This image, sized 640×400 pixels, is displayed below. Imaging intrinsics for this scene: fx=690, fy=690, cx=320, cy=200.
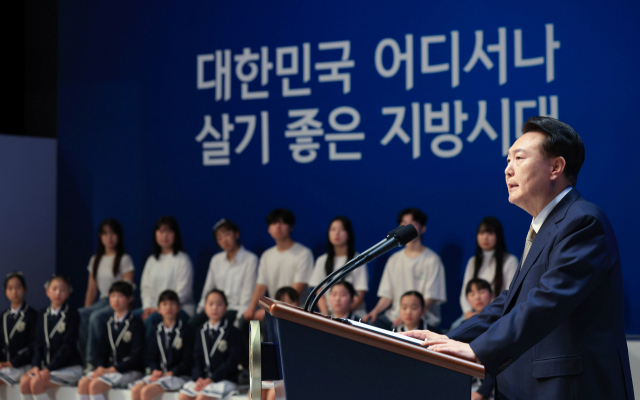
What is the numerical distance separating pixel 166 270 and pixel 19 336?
1.18 metres

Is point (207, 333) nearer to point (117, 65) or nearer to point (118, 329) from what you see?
point (118, 329)

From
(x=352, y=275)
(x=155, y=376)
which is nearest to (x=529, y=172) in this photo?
(x=155, y=376)

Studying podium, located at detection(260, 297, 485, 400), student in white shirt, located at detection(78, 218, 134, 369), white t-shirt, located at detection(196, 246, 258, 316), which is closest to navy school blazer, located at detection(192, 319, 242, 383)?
white t-shirt, located at detection(196, 246, 258, 316)

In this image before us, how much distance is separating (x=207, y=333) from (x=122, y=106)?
8.82 ft

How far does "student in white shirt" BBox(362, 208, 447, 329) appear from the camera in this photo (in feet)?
16.1

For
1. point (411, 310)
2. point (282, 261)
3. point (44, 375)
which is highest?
point (282, 261)

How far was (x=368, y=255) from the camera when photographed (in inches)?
62.9

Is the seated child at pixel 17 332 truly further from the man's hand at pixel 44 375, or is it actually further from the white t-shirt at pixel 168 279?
the white t-shirt at pixel 168 279

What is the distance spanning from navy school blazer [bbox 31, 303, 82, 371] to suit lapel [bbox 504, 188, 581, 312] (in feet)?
13.0

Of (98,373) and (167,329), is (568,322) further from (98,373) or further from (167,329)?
(98,373)

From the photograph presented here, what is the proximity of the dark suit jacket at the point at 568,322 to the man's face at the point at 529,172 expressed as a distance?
0.25 ft

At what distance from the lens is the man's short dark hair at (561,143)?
1.71 meters

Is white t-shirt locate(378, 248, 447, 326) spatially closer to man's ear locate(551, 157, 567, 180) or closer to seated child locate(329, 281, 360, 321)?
seated child locate(329, 281, 360, 321)

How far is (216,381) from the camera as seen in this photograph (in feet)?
14.3
